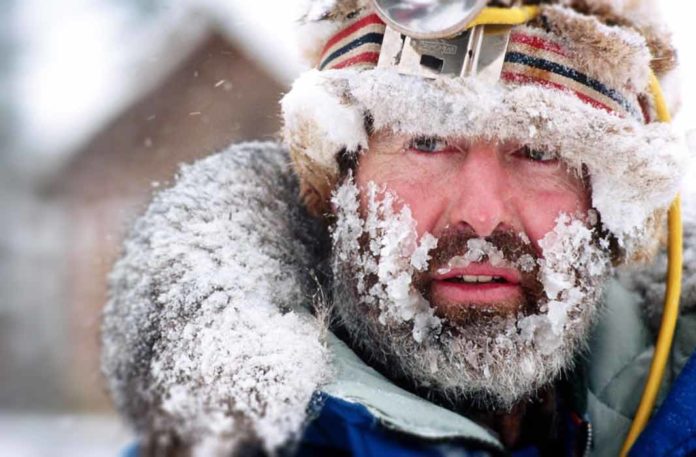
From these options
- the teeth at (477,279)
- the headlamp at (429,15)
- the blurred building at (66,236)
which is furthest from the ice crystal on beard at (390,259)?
the blurred building at (66,236)

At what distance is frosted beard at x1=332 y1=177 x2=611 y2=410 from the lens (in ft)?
5.68

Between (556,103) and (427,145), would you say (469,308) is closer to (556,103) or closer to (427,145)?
(427,145)

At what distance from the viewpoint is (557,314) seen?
69.4 inches

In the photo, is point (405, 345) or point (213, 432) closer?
point (213, 432)

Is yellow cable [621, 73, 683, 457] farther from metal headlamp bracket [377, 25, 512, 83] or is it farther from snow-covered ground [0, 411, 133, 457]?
snow-covered ground [0, 411, 133, 457]

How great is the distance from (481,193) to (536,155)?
19 cm

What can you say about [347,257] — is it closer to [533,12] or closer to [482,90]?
[482,90]

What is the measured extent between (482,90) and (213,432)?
94 cm

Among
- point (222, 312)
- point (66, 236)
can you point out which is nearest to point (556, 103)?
point (222, 312)

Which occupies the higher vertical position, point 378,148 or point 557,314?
point 378,148

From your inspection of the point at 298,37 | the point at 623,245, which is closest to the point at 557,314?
the point at 623,245

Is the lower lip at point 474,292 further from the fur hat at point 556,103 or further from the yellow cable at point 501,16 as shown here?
the yellow cable at point 501,16

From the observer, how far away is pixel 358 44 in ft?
5.98

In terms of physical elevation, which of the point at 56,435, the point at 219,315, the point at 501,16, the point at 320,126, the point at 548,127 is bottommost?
the point at 56,435
